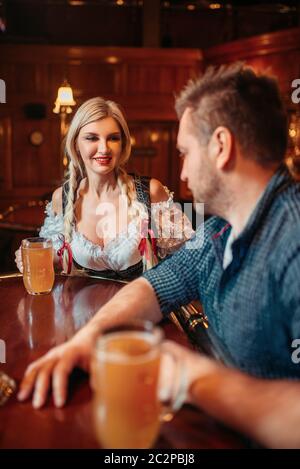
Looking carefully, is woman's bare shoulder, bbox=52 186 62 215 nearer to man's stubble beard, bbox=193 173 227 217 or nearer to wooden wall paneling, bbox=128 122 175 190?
man's stubble beard, bbox=193 173 227 217

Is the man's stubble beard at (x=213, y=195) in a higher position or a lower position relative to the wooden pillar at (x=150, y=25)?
lower

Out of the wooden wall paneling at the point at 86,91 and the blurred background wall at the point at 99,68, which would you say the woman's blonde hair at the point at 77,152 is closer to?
the blurred background wall at the point at 99,68

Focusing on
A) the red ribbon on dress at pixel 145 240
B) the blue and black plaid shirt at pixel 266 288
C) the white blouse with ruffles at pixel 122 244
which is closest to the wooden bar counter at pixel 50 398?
the blue and black plaid shirt at pixel 266 288

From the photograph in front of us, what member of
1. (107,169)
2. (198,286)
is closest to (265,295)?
(198,286)

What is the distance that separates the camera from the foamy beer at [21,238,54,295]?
1557mm

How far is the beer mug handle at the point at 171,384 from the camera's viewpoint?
0.71m

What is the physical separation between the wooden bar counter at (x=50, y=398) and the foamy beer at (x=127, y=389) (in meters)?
0.08

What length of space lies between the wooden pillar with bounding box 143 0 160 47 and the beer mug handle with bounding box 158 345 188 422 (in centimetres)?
748

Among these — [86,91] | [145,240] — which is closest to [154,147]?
[86,91]

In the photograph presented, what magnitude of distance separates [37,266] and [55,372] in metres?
0.69

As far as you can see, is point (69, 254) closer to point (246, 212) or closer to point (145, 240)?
point (145, 240)

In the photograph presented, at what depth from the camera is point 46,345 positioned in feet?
3.77
